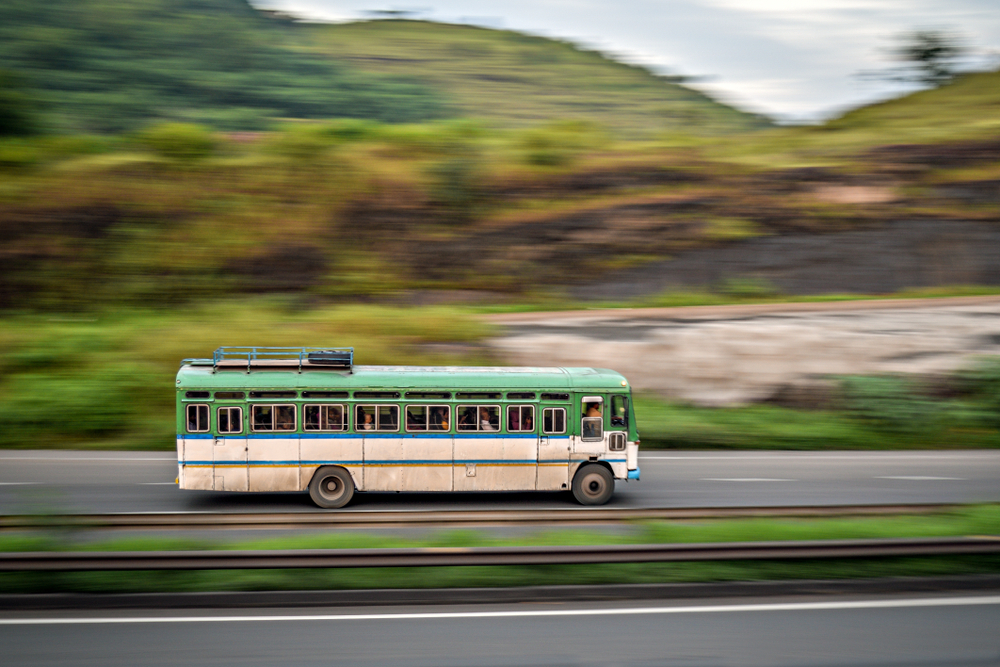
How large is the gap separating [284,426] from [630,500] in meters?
6.01

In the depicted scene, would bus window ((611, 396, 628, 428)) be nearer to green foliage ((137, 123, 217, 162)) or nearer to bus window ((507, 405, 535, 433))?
bus window ((507, 405, 535, 433))

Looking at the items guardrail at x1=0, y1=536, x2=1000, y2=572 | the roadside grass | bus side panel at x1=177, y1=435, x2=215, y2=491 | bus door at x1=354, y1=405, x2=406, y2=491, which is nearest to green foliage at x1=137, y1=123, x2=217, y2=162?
the roadside grass

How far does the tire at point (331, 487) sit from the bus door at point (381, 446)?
0.31m

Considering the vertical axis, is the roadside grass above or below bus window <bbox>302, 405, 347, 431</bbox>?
below

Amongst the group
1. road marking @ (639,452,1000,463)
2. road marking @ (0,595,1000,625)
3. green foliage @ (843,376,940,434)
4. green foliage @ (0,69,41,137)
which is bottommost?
road marking @ (639,452,1000,463)

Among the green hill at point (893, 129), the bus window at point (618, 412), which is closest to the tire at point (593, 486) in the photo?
the bus window at point (618, 412)

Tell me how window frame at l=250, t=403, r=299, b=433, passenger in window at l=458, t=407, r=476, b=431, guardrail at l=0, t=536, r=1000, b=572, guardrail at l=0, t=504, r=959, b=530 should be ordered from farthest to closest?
passenger in window at l=458, t=407, r=476, b=431 < window frame at l=250, t=403, r=299, b=433 < guardrail at l=0, t=504, r=959, b=530 < guardrail at l=0, t=536, r=1000, b=572

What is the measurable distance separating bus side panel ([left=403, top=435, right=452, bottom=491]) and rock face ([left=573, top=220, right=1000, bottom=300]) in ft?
61.6

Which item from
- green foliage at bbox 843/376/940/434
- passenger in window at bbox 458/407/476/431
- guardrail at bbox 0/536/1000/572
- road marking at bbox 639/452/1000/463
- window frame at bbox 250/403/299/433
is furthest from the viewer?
green foliage at bbox 843/376/940/434

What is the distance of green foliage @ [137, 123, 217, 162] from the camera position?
3566 centimetres

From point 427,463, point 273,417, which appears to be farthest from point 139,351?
point 427,463

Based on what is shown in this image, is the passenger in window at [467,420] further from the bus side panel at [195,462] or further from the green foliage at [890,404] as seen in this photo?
the green foliage at [890,404]

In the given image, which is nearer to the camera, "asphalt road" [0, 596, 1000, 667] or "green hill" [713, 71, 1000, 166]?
"asphalt road" [0, 596, 1000, 667]

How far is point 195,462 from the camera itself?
491 inches
